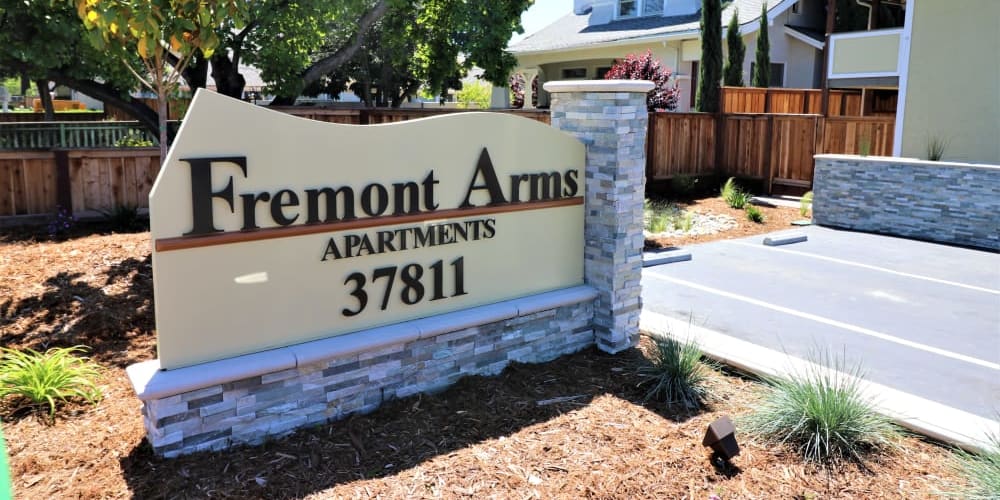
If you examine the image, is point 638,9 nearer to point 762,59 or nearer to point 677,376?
point 762,59

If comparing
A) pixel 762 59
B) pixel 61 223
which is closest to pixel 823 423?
pixel 61 223

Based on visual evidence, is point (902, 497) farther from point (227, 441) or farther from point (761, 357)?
point (227, 441)

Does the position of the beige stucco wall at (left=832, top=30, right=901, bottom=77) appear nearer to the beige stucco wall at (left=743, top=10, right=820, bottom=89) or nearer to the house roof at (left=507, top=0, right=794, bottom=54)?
the house roof at (left=507, top=0, right=794, bottom=54)

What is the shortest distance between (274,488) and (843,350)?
514cm

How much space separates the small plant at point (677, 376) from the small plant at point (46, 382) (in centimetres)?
405

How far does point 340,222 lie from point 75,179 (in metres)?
8.36

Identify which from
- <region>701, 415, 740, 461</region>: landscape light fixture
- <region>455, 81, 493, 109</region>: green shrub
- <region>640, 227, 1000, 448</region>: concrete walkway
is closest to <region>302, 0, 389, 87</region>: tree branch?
<region>640, 227, 1000, 448</region>: concrete walkway

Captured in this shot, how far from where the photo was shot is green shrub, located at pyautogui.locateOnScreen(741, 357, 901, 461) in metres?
4.75

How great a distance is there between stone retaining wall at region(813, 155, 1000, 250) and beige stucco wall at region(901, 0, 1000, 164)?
6.75ft

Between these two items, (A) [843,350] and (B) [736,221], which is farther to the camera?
(B) [736,221]

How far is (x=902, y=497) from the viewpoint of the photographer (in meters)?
4.32

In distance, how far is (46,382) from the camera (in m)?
5.23

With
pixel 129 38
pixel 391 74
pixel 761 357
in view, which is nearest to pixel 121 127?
pixel 129 38

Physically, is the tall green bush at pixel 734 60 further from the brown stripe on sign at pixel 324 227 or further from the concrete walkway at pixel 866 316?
the brown stripe on sign at pixel 324 227
